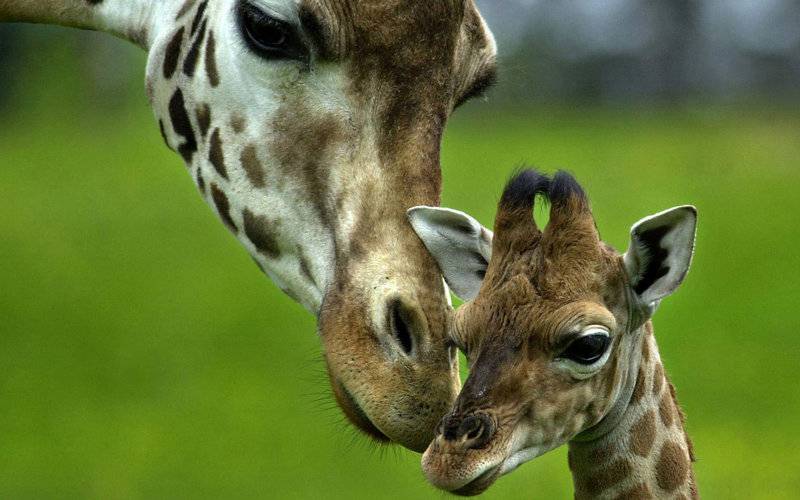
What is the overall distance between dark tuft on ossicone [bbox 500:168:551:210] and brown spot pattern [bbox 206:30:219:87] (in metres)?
1.34

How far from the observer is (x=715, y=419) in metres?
14.5

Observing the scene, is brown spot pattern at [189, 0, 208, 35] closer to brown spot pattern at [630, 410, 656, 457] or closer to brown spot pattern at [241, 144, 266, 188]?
brown spot pattern at [241, 144, 266, 188]

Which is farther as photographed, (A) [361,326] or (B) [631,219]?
(B) [631,219]

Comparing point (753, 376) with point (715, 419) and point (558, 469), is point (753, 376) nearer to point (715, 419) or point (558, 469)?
point (715, 419)

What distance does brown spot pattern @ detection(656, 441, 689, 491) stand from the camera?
6.04m

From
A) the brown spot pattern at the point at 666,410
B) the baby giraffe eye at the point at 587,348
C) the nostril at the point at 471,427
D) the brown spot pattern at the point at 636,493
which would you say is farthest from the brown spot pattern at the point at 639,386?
the nostril at the point at 471,427

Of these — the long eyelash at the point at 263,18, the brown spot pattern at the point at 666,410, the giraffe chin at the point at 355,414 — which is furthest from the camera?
the brown spot pattern at the point at 666,410

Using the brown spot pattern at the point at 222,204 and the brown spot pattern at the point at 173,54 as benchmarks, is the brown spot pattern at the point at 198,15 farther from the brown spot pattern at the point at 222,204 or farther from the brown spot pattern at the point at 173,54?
the brown spot pattern at the point at 222,204

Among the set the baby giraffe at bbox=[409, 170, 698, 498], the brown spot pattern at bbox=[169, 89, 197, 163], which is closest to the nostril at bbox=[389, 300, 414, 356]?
the baby giraffe at bbox=[409, 170, 698, 498]

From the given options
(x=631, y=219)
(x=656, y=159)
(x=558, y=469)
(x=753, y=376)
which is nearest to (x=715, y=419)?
(x=753, y=376)

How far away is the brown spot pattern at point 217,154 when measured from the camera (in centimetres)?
634

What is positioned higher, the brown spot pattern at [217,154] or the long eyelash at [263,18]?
the long eyelash at [263,18]

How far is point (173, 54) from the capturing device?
655cm

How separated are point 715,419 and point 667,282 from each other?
9191 millimetres
